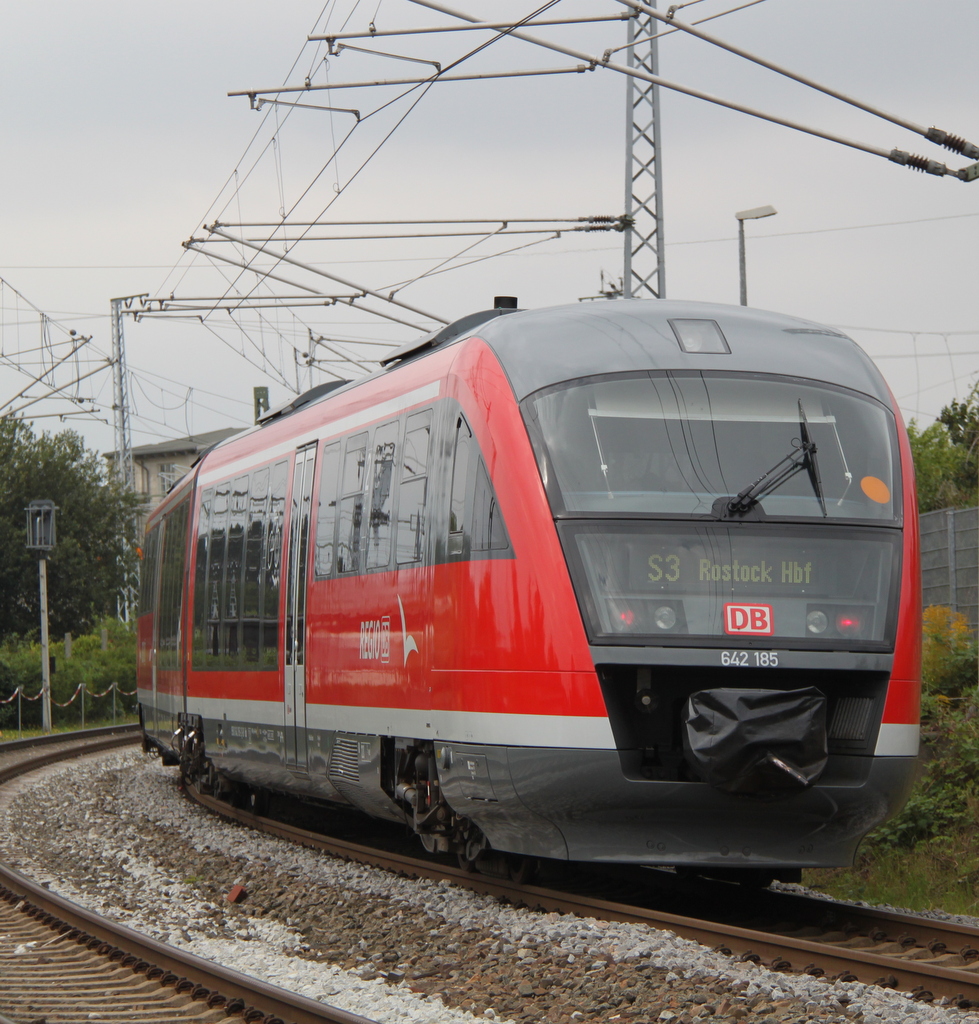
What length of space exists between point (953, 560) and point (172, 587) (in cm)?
858

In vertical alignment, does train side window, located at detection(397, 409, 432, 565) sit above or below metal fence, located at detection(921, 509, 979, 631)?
above

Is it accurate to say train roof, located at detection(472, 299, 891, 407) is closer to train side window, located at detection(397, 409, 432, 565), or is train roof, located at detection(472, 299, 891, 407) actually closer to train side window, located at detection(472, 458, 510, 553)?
train side window, located at detection(472, 458, 510, 553)

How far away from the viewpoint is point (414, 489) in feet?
31.0

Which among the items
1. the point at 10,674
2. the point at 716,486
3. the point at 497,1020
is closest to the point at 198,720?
the point at 716,486

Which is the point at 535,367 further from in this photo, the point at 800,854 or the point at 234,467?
the point at 234,467

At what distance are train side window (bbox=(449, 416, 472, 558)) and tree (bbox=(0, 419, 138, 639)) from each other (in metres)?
35.4

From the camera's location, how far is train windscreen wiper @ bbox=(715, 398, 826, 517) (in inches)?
313

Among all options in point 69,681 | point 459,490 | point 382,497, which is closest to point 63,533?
point 69,681

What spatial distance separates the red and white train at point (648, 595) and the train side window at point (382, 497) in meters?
0.05

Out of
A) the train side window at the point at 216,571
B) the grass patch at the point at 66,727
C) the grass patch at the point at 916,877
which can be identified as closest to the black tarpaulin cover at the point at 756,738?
the grass patch at the point at 916,877

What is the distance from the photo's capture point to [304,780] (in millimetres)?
11500

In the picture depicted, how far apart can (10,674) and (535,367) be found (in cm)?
2997

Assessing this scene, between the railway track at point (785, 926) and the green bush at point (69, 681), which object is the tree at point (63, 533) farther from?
the railway track at point (785, 926)

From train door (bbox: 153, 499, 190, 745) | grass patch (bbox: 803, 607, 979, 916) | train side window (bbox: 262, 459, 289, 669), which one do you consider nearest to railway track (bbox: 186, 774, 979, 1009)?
grass patch (bbox: 803, 607, 979, 916)
